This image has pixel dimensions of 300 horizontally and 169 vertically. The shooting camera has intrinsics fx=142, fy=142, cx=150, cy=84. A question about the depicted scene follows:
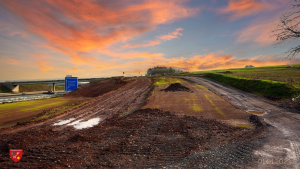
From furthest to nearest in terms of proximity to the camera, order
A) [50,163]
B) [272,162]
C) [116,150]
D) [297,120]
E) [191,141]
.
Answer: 1. [297,120]
2. [191,141]
3. [116,150]
4. [50,163]
5. [272,162]

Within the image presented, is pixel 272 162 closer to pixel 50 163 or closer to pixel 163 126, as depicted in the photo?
pixel 163 126

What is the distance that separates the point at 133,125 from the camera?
13039mm

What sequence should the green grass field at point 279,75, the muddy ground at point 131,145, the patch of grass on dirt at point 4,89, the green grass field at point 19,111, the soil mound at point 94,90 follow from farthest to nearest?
1. the patch of grass on dirt at point 4,89
2. the soil mound at point 94,90
3. the green grass field at point 279,75
4. the green grass field at point 19,111
5. the muddy ground at point 131,145

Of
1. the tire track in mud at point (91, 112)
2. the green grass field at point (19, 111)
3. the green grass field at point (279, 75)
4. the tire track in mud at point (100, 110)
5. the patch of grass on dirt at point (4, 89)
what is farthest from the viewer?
the patch of grass on dirt at point (4, 89)

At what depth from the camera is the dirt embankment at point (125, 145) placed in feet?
23.4

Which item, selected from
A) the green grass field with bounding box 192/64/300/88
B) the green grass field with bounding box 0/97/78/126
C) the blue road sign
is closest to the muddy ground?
the green grass field with bounding box 0/97/78/126

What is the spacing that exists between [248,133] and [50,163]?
12936 millimetres

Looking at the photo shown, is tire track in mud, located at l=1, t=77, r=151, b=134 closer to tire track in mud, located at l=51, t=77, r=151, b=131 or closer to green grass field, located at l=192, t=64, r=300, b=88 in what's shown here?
tire track in mud, located at l=51, t=77, r=151, b=131

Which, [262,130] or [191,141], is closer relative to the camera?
[191,141]

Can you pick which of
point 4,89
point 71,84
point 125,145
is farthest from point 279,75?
point 4,89

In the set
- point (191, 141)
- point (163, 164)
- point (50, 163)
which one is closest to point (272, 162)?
point (191, 141)

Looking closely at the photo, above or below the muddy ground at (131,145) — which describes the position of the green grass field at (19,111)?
below

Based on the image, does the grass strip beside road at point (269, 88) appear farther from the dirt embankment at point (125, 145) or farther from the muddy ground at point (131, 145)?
the dirt embankment at point (125, 145)

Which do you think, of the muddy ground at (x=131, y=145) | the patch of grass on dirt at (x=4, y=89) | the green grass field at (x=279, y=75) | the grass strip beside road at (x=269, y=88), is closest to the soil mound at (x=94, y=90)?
the muddy ground at (x=131, y=145)
